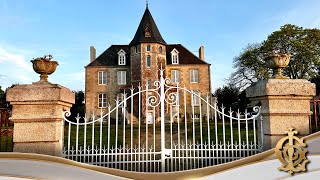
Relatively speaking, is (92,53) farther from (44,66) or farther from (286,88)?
(286,88)

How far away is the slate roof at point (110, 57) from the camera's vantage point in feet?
102

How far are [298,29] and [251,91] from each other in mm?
26742

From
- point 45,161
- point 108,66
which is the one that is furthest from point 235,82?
point 45,161

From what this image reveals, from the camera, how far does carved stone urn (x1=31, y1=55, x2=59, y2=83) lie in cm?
452

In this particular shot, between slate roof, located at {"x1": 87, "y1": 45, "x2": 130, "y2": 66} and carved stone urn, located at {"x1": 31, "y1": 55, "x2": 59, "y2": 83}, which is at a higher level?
slate roof, located at {"x1": 87, "y1": 45, "x2": 130, "y2": 66}

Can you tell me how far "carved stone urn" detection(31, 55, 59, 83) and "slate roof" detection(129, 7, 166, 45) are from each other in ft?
80.6

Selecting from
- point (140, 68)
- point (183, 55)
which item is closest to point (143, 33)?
point (140, 68)

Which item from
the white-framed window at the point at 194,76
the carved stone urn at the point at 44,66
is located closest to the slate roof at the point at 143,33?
the white-framed window at the point at 194,76

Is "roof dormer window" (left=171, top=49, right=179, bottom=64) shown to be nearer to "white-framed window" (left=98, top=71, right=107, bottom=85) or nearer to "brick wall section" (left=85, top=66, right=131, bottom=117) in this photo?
"brick wall section" (left=85, top=66, right=131, bottom=117)

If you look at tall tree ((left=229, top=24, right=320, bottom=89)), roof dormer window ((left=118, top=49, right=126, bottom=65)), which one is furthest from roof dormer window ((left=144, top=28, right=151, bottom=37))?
tall tree ((left=229, top=24, right=320, bottom=89))

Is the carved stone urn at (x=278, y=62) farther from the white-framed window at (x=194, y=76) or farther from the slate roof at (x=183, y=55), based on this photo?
the slate roof at (x=183, y=55)

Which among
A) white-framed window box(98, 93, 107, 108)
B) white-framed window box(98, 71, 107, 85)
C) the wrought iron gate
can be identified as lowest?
the wrought iron gate

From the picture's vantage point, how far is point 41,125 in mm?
4355

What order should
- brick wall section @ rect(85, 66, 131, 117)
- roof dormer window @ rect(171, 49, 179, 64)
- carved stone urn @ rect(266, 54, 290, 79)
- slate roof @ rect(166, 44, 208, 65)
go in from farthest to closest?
roof dormer window @ rect(171, 49, 179, 64) → slate roof @ rect(166, 44, 208, 65) → brick wall section @ rect(85, 66, 131, 117) → carved stone urn @ rect(266, 54, 290, 79)
